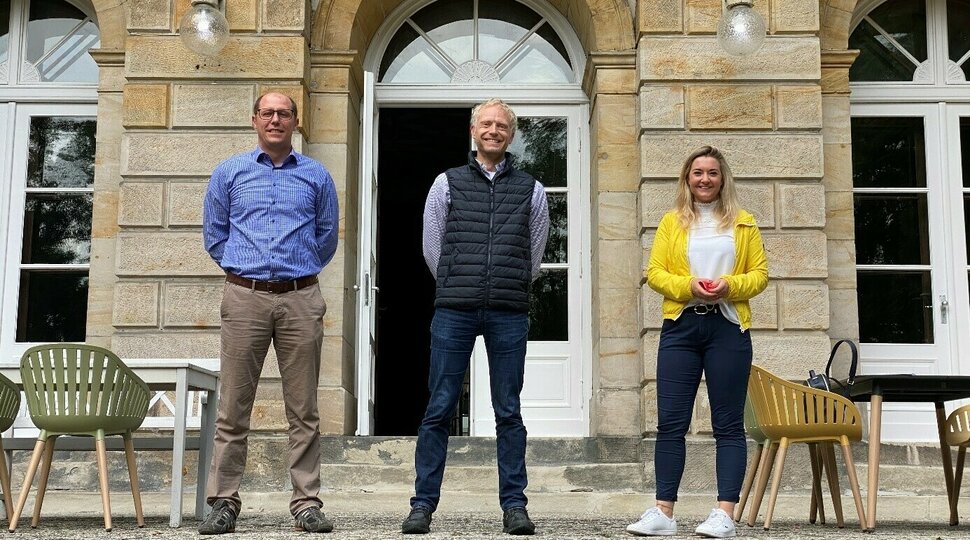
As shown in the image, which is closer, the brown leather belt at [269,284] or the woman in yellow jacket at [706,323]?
the woman in yellow jacket at [706,323]

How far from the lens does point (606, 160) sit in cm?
823

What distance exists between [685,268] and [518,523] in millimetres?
1263

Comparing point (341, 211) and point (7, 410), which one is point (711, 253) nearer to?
point (7, 410)

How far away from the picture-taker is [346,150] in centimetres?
827

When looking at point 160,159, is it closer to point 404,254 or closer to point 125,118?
point 125,118

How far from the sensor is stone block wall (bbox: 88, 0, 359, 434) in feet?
25.5

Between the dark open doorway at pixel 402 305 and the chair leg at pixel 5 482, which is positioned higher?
the dark open doorway at pixel 402 305

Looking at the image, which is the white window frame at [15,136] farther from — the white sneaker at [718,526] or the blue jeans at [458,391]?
the white sneaker at [718,526]

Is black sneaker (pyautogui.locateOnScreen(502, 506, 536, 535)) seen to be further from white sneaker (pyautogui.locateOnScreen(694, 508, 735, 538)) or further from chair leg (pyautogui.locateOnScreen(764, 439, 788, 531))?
chair leg (pyautogui.locateOnScreen(764, 439, 788, 531))

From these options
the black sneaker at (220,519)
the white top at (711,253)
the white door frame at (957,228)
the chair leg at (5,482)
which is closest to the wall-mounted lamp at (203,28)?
the chair leg at (5,482)

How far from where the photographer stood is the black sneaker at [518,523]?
4.93 metres

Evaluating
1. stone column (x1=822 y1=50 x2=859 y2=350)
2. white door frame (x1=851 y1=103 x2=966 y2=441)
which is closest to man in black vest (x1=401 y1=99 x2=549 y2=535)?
stone column (x1=822 y1=50 x2=859 y2=350)

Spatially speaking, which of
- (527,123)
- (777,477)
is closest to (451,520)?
(777,477)

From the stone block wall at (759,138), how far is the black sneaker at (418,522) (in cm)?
Answer: 296
